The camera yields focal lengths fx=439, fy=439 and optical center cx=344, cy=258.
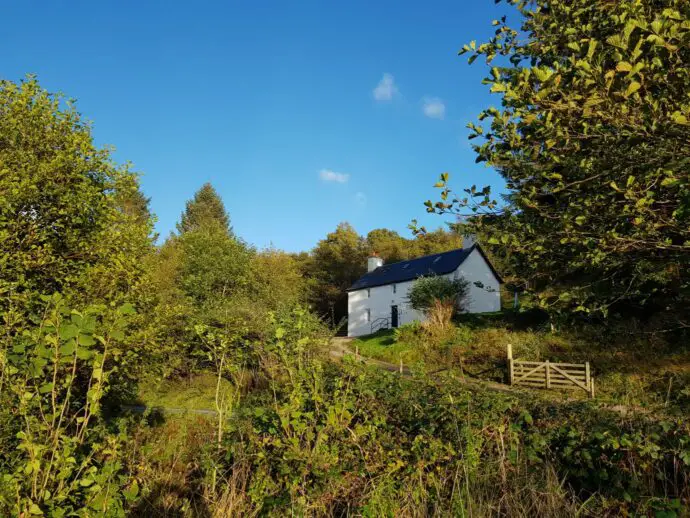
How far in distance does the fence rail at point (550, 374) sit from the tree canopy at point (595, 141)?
1387cm

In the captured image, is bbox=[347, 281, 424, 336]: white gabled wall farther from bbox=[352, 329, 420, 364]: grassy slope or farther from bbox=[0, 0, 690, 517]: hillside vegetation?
bbox=[0, 0, 690, 517]: hillside vegetation

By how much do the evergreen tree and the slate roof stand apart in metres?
29.9

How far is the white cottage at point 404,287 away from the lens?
1468 inches

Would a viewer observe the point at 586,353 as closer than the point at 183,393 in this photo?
No

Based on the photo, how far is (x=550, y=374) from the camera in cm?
1778

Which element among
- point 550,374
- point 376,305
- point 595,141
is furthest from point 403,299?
point 595,141

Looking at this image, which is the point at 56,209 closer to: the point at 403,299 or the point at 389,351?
the point at 389,351

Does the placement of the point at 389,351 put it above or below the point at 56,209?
below

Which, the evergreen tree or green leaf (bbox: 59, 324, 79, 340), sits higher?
the evergreen tree

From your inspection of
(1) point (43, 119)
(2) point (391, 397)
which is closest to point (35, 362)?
(2) point (391, 397)

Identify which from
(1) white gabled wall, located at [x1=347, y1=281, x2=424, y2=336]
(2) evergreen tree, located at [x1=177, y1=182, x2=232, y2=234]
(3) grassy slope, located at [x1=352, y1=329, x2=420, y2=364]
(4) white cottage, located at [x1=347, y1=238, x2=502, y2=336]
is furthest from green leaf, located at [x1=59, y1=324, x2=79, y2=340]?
(2) evergreen tree, located at [x1=177, y1=182, x2=232, y2=234]

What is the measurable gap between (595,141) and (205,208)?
225ft

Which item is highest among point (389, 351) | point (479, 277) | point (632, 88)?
point (479, 277)

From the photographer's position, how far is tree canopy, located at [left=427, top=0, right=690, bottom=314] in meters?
3.30
